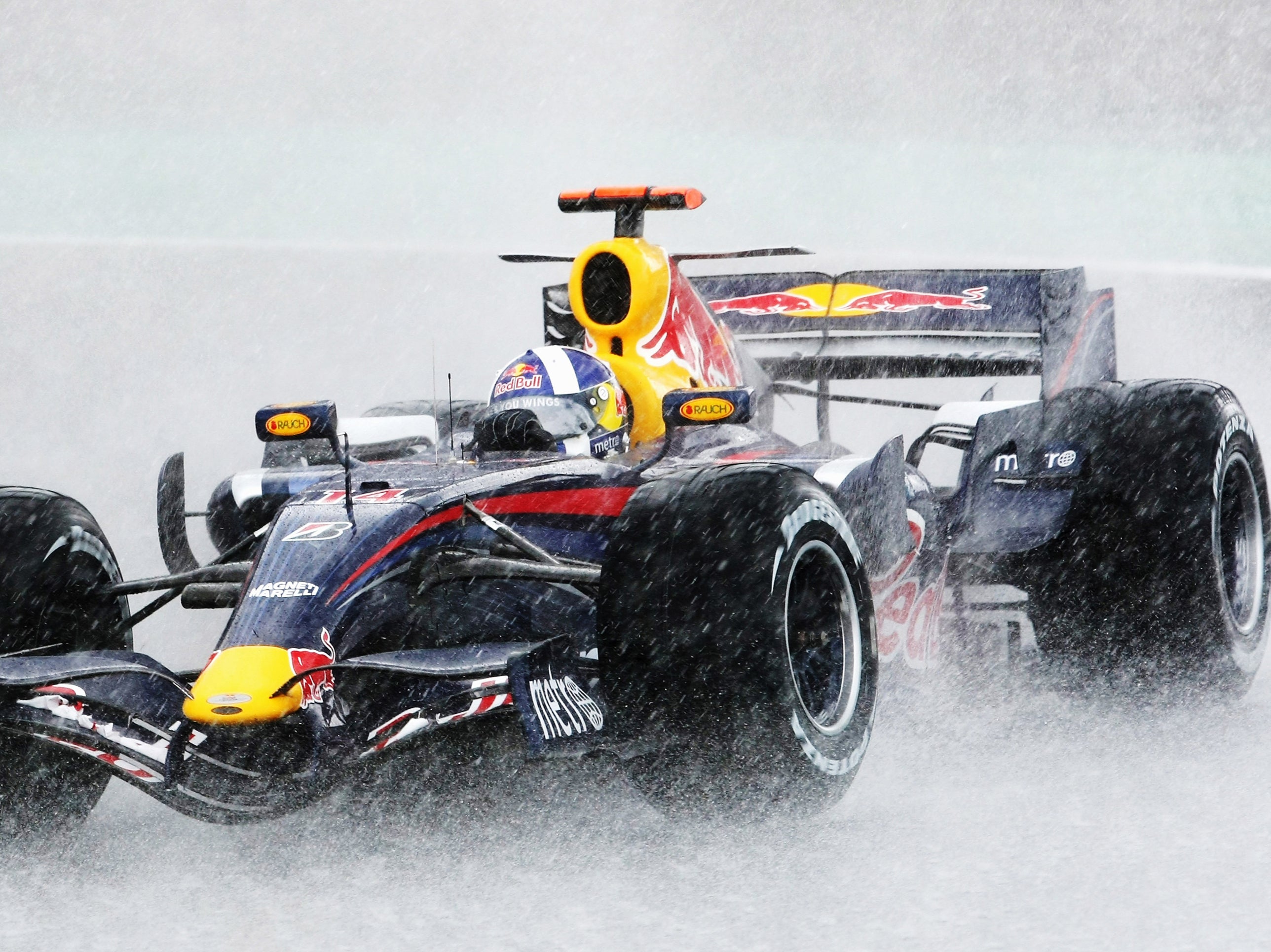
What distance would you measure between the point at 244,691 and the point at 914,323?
416 centimetres

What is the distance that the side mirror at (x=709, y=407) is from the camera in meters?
4.45

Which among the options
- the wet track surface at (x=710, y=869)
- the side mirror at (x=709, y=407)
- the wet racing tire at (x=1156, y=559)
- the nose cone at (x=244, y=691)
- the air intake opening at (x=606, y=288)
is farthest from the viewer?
the air intake opening at (x=606, y=288)

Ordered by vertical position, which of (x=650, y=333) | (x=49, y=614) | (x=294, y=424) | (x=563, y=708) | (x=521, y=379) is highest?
(x=650, y=333)

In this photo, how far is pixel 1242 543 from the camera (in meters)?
5.60

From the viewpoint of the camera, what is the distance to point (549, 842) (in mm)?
3680

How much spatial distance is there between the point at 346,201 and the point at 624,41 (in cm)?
348

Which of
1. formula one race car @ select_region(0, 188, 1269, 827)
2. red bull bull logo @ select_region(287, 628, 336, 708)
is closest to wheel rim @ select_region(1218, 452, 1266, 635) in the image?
formula one race car @ select_region(0, 188, 1269, 827)

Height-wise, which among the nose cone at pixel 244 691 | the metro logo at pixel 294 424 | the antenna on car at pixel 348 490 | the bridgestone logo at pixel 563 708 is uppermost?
the metro logo at pixel 294 424

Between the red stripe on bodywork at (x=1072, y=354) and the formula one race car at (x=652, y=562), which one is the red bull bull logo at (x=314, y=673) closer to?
the formula one race car at (x=652, y=562)

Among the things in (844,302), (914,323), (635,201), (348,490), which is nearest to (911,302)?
(914,323)

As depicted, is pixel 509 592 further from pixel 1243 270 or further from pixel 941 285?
pixel 1243 270

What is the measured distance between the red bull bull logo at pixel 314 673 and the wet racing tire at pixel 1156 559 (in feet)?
9.07

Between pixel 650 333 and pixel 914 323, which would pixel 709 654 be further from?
pixel 914 323

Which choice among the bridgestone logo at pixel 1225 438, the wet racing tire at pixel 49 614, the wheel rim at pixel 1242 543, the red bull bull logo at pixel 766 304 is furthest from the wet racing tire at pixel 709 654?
the red bull bull logo at pixel 766 304
